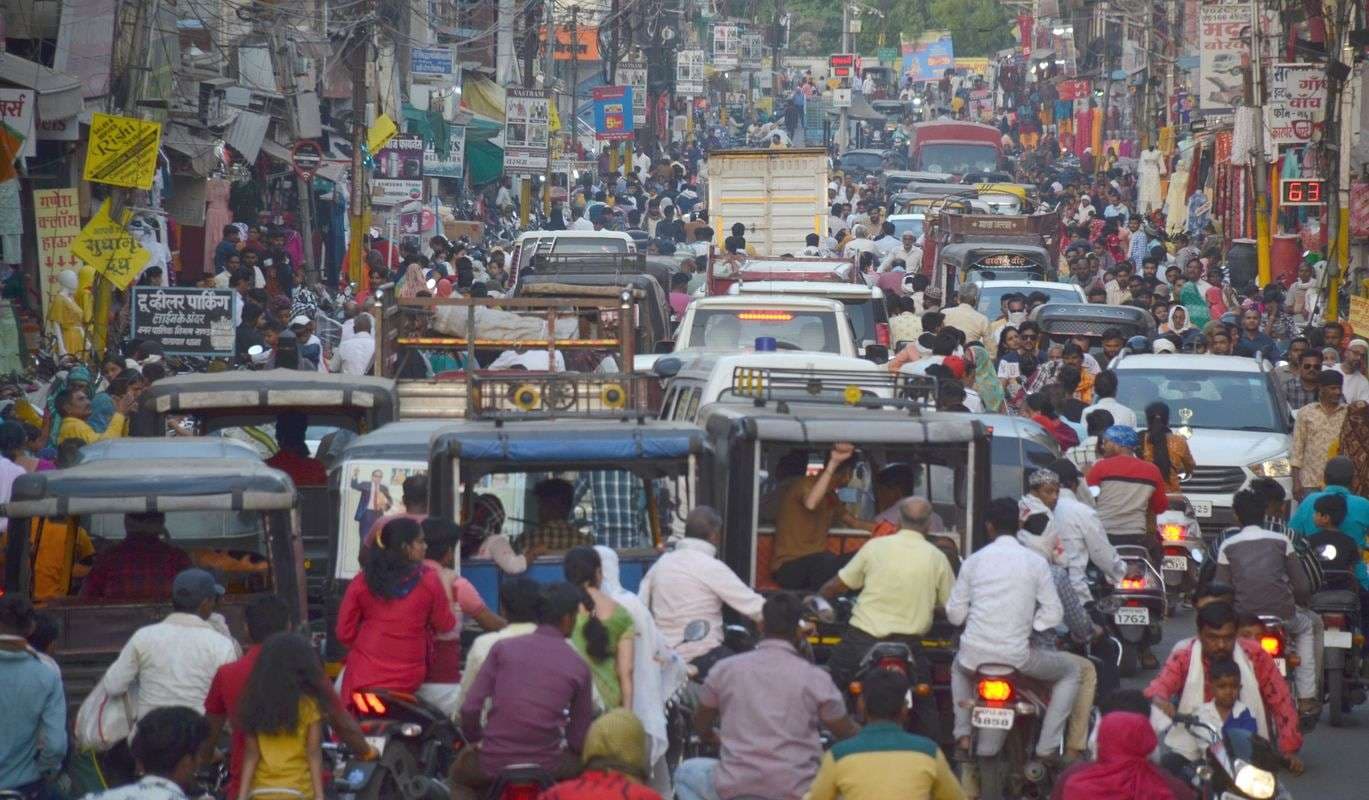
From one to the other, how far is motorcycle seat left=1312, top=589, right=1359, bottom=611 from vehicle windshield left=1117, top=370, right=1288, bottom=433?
6.06 meters

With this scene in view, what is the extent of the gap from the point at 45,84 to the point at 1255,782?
16881 millimetres

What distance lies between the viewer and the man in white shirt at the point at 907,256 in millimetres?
35000

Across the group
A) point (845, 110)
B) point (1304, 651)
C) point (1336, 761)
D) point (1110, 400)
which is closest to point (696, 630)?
point (1304, 651)

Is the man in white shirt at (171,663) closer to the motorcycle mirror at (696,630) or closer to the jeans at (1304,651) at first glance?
the motorcycle mirror at (696,630)

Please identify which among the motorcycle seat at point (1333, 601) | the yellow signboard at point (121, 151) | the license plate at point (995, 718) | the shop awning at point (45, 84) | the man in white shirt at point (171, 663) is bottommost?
the motorcycle seat at point (1333, 601)

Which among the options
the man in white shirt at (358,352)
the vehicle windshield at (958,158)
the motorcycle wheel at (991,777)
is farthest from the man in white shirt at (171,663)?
the vehicle windshield at (958,158)

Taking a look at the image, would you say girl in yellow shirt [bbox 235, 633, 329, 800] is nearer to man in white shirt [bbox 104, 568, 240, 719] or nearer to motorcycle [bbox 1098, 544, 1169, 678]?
man in white shirt [bbox 104, 568, 240, 719]

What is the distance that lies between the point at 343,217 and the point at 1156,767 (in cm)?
3364

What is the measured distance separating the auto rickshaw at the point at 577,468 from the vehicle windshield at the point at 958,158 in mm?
59882

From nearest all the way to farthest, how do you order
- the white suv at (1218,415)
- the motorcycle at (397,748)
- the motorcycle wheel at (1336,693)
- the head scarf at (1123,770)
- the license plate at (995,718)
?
the head scarf at (1123,770), the motorcycle at (397,748), the license plate at (995,718), the motorcycle wheel at (1336,693), the white suv at (1218,415)

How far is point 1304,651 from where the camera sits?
38.0ft

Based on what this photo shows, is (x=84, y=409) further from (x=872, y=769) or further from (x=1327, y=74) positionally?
(x=1327, y=74)

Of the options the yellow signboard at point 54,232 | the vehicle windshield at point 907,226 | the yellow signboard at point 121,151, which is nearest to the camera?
the yellow signboard at point 121,151

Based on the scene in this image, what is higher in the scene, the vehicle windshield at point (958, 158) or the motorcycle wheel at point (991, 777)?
the vehicle windshield at point (958, 158)
